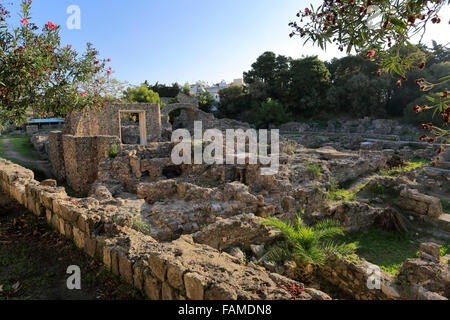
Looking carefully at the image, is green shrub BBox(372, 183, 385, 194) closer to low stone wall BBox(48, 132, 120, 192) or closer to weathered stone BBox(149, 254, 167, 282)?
weathered stone BBox(149, 254, 167, 282)

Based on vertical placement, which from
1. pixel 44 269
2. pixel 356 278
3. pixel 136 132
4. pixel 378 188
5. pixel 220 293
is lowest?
pixel 356 278

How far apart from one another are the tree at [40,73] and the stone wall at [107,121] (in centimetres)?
691

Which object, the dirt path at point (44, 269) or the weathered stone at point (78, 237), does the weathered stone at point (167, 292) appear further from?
the weathered stone at point (78, 237)

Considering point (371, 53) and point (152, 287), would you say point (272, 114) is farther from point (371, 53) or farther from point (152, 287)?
point (152, 287)

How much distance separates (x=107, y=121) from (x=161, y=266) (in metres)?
15.3

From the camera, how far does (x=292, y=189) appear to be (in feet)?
30.3

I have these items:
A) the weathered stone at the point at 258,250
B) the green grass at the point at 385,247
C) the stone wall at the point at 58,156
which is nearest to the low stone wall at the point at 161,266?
the weathered stone at the point at 258,250

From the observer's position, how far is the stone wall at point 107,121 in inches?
546

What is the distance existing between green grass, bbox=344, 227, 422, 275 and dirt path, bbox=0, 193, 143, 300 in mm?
6036

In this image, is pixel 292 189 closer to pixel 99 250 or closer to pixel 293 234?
pixel 293 234

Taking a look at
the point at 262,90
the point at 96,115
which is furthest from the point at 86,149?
the point at 262,90

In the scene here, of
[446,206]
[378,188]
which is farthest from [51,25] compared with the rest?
[446,206]

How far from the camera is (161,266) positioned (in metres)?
2.95

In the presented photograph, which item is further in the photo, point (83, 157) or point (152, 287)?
point (83, 157)
